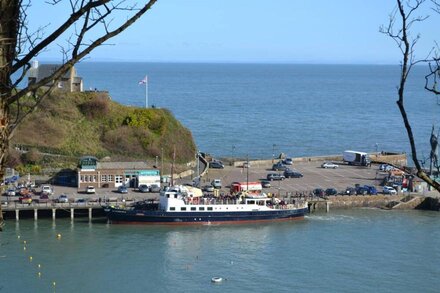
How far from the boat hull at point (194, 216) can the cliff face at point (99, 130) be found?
817 cm

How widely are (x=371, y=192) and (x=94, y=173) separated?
40.8 ft

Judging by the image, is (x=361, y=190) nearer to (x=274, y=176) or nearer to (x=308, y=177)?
(x=308, y=177)

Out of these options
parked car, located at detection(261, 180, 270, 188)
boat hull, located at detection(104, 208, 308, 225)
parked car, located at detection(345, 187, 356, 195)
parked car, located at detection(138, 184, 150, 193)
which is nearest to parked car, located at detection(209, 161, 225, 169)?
parked car, located at detection(261, 180, 270, 188)

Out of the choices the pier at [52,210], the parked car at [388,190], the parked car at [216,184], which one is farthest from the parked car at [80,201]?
the parked car at [388,190]

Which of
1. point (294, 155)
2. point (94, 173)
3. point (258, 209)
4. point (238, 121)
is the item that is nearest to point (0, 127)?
point (258, 209)

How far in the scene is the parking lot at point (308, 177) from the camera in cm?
3534

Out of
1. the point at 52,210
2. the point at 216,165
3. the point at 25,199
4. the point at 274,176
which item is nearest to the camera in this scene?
the point at 52,210

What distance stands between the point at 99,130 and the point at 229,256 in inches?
651

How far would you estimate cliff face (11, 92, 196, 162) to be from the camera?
1449 inches

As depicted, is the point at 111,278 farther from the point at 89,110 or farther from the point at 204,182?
the point at 89,110

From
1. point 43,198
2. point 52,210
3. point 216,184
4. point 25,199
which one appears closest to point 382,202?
point 216,184

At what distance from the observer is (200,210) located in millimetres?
29641

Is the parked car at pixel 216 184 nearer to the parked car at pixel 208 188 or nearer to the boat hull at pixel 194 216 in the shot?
the parked car at pixel 208 188

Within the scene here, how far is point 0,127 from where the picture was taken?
2.99 metres
